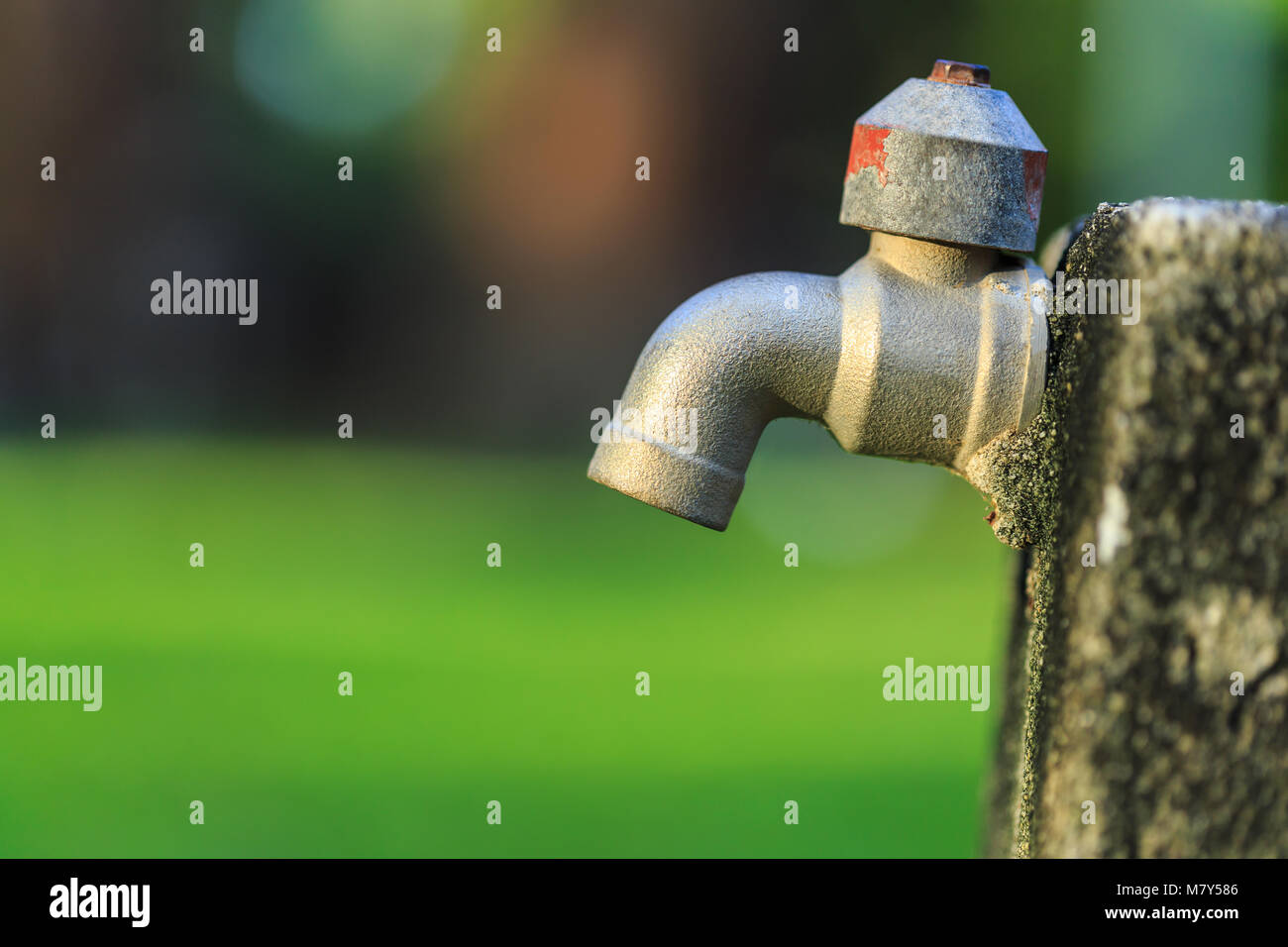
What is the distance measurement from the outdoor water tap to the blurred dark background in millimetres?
4275

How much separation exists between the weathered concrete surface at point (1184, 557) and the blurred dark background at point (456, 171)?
443 cm

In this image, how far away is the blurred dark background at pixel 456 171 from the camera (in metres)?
5.18

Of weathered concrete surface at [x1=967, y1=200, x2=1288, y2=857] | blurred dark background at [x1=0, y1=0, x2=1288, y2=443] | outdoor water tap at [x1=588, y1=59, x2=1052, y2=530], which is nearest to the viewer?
weathered concrete surface at [x1=967, y1=200, x2=1288, y2=857]

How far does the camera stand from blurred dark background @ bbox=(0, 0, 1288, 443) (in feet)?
17.0

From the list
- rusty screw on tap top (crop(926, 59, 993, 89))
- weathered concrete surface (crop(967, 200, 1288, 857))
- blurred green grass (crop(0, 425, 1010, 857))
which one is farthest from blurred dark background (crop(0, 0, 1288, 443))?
weathered concrete surface (crop(967, 200, 1288, 857))

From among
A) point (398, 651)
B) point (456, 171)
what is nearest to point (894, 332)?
point (398, 651)

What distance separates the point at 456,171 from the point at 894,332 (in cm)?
494

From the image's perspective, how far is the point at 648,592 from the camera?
13.4 ft

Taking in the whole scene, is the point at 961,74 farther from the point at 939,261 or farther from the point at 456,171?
the point at 456,171

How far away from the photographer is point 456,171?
5648 mm

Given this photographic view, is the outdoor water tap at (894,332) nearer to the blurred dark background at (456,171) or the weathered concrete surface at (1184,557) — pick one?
the weathered concrete surface at (1184,557)

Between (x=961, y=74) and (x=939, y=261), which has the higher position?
(x=961, y=74)

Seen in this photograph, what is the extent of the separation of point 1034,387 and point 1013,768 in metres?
0.50

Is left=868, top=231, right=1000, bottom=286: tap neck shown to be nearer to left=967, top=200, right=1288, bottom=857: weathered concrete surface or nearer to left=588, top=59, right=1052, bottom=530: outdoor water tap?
left=588, top=59, right=1052, bottom=530: outdoor water tap
